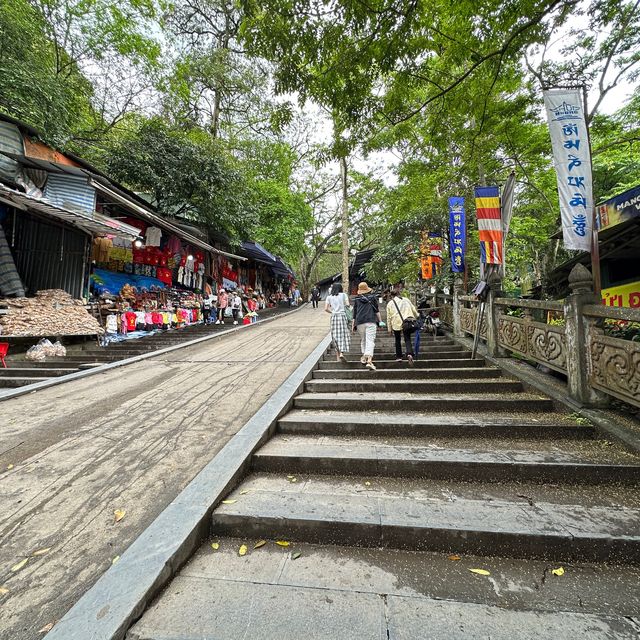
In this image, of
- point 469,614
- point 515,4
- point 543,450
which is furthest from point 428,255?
point 469,614

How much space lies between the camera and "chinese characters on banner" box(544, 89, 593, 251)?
4.33 m

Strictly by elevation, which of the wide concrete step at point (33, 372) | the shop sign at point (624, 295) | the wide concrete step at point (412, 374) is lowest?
the wide concrete step at point (33, 372)

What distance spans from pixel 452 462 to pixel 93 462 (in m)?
3.81

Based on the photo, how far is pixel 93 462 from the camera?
3.52m

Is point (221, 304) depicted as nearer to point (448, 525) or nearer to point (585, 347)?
point (585, 347)

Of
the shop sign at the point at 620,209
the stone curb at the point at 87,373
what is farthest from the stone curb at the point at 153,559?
the shop sign at the point at 620,209

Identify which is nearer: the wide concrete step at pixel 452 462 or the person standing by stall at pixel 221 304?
the wide concrete step at pixel 452 462

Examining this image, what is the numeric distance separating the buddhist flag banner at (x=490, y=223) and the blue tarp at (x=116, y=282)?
Answer: 11.2 m

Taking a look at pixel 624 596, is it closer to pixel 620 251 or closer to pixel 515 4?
pixel 515 4

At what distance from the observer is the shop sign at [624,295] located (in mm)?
Answer: 8982

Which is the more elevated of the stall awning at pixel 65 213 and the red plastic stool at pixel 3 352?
the stall awning at pixel 65 213

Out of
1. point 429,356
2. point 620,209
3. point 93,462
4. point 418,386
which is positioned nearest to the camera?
point 93,462

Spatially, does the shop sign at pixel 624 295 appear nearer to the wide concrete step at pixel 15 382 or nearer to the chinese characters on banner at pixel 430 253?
the chinese characters on banner at pixel 430 253

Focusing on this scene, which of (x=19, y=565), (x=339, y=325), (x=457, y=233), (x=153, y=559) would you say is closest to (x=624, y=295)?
(x=457, y=233)
